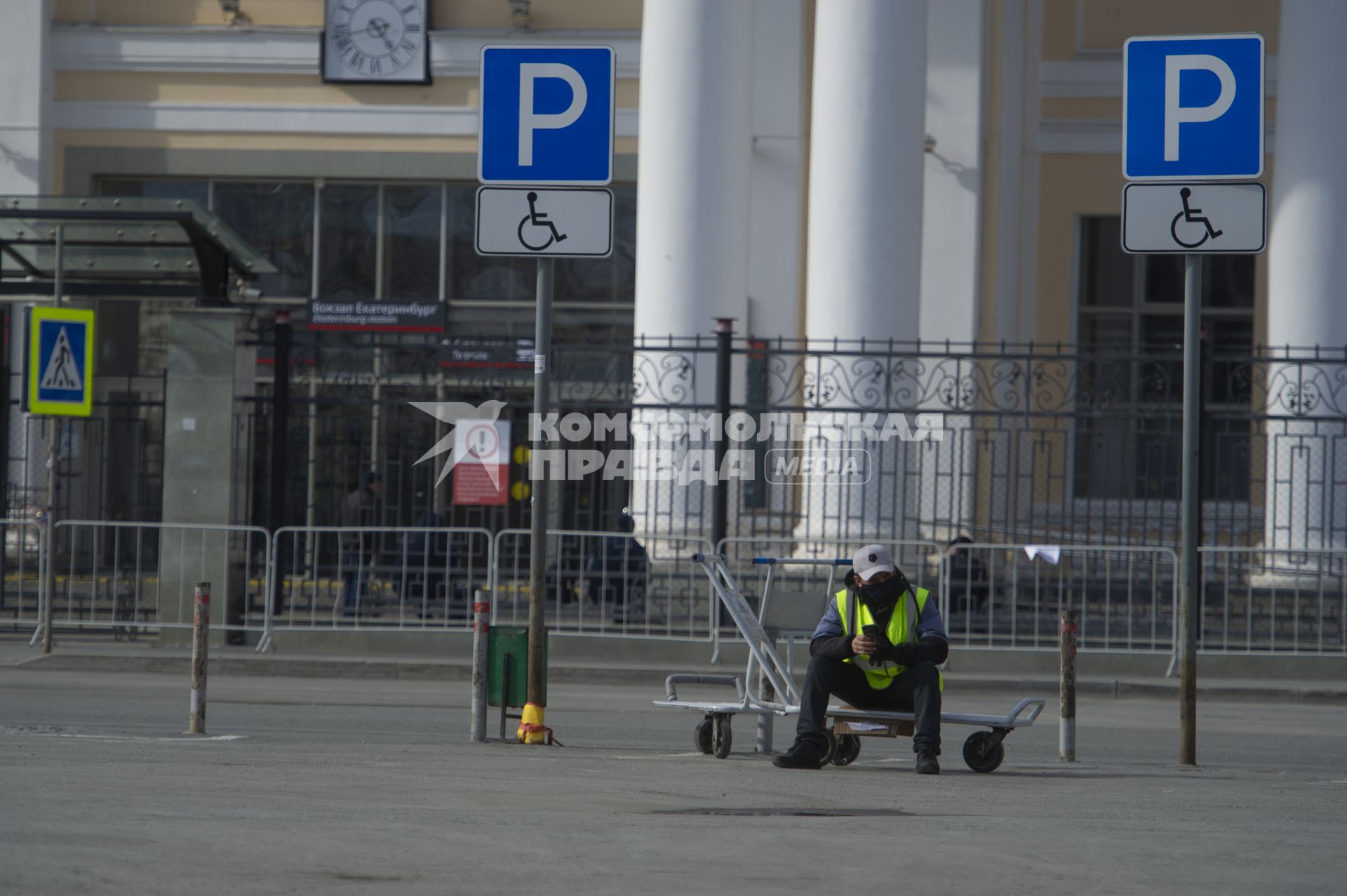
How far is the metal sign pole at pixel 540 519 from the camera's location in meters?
9.76

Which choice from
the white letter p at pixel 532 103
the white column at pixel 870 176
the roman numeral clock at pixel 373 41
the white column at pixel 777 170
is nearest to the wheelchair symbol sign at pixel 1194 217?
the white letter p at pixel 532 103

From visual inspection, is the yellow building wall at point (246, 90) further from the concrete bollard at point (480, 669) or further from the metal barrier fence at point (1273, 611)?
the concrete bollard at point (480, 669)

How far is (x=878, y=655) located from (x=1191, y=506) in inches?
82.9

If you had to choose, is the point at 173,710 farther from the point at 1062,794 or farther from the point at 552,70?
the point at 1062,794

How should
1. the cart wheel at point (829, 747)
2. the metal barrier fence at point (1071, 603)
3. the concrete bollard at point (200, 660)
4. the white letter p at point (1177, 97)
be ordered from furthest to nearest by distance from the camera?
the metal barrier fence at point (1071, 603)
the concrete bollard at point (200, 660)
the white letter p at point (1177, 97)
the cart wheel at point (829, 747)

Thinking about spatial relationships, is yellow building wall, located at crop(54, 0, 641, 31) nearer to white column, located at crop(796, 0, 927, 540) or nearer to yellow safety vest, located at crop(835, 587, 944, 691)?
white column, located at crop(796, 0, 927, 540)

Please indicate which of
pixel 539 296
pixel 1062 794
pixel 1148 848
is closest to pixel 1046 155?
pixel 539 296

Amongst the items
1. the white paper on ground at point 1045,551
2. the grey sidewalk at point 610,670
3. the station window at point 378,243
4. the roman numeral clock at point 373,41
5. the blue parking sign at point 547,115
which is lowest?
the grey sidewalk at point 610,670

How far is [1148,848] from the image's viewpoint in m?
6.38

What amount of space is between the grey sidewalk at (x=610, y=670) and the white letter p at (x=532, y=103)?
6.56m

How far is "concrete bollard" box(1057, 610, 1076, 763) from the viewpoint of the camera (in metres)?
9.88

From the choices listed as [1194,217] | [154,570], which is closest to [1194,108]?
[1194,217]

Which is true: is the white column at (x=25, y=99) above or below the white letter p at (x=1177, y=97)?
above

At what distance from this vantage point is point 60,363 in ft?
49.7
